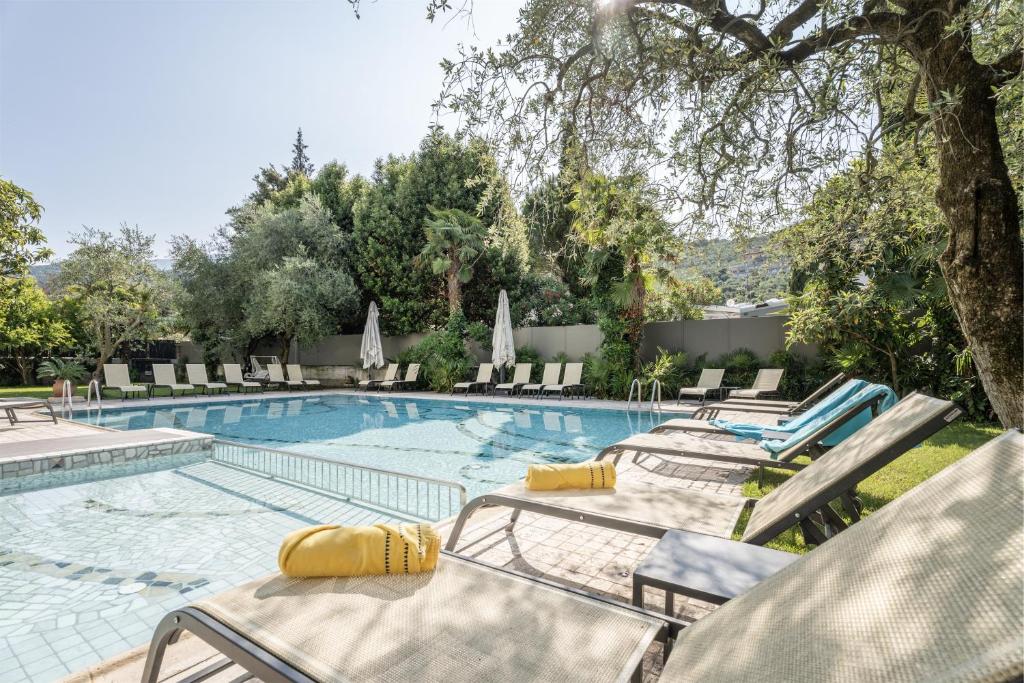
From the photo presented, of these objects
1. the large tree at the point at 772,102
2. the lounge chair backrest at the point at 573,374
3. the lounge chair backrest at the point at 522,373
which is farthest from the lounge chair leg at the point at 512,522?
the lounge chair backrest at the point at 522,373

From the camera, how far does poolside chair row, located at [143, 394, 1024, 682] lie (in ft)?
2.78

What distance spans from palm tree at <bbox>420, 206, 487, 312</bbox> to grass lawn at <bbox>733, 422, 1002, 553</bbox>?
486 inches

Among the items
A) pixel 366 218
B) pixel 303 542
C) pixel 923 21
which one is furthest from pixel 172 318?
pixel 923 21

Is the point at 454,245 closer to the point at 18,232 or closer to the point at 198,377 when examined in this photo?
the point at 198,377

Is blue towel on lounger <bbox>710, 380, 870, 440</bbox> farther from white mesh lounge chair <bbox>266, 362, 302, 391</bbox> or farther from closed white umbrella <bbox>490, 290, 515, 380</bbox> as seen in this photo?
white mesh lounge chair <bbox>266, 362, 302, 391</bbox>

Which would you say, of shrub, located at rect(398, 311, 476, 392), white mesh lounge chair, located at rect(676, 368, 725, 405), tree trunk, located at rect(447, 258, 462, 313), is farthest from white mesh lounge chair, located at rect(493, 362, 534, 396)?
white mesh lounge chair, located at rect(676, 368, 725, 405)

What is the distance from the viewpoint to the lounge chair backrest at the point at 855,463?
2193 mm

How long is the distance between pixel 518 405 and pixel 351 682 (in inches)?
483

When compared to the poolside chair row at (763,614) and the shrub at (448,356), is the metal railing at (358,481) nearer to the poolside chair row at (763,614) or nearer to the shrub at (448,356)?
the poolside chair row at (763,614)

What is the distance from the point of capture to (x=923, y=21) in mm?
3652

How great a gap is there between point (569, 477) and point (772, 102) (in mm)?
3972

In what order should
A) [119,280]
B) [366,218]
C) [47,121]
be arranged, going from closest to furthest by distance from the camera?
1. [47,121]
2. [119,280]
3. [366,218]

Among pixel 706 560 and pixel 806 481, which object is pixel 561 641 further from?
pixel 806 481

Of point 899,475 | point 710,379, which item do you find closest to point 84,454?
point 899,475
